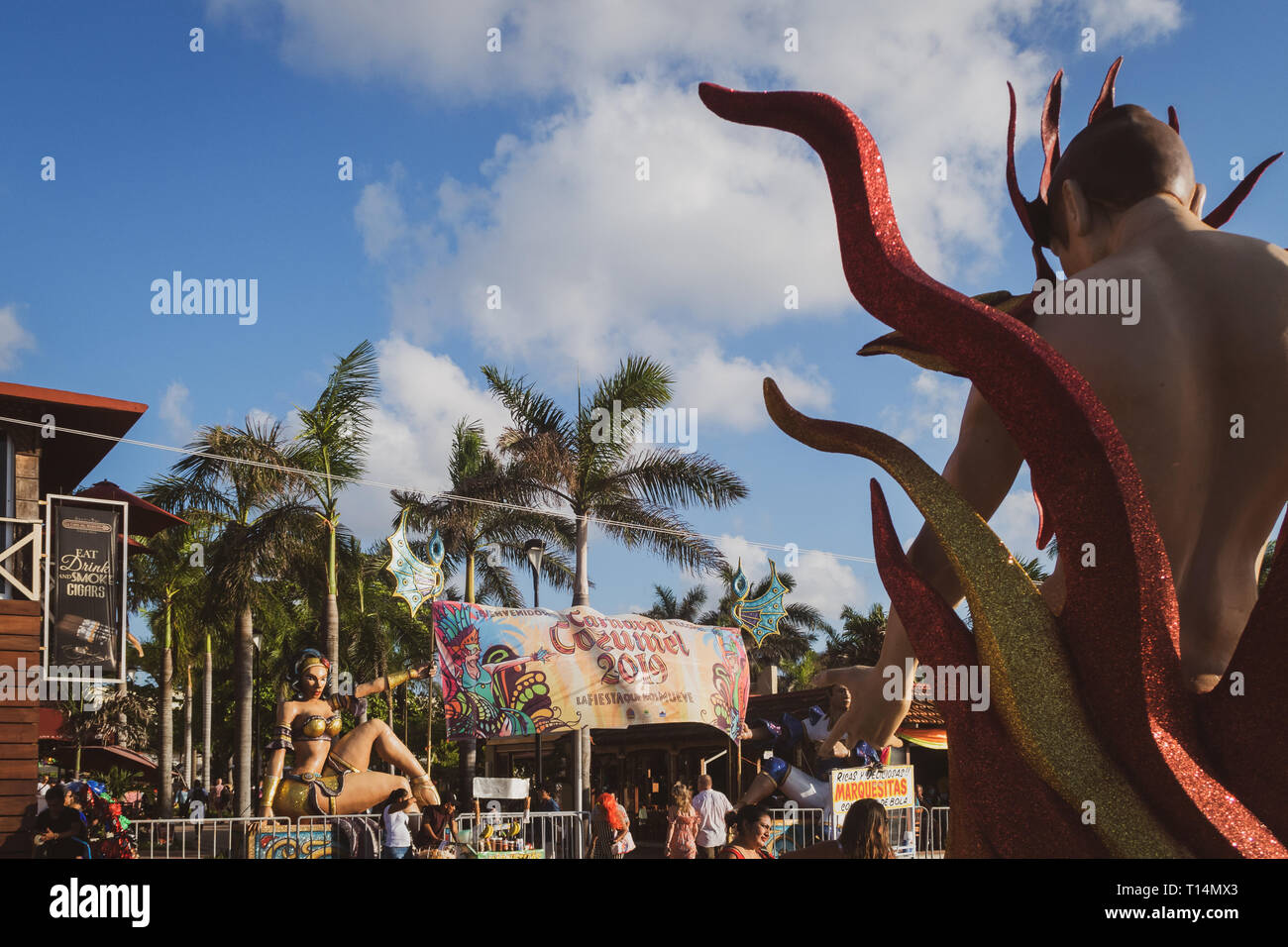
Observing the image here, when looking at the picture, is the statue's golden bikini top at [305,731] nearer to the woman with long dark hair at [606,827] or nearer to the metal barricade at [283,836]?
the metal barricade at [283,836]

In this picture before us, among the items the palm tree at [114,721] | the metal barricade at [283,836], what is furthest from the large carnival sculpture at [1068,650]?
the palm tree at [114,721]

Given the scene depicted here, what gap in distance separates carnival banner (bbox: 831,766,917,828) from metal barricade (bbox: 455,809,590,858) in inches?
118

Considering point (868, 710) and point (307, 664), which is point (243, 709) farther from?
point (868, 710)

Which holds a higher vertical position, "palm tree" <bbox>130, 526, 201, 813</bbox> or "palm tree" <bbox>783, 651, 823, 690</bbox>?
"palm tree" <bbox>130, 526, 201, 813</bbox>

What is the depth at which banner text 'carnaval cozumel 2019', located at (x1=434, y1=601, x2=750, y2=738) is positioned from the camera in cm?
1256

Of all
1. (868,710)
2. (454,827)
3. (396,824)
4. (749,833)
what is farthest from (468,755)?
(868,710)

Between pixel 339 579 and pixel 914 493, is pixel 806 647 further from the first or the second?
pixel 914 493

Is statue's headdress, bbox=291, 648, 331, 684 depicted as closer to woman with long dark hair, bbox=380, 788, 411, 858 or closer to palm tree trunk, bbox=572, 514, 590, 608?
woman with long dark hair, bbox=380, 788, 411, 858

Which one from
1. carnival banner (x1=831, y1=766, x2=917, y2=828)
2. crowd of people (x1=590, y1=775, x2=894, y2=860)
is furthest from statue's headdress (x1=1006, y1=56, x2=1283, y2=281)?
carnival banner (x1=831, y1=766, x2=917, y2=828)

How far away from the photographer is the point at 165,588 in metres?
31.0

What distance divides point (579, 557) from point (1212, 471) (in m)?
15.0
